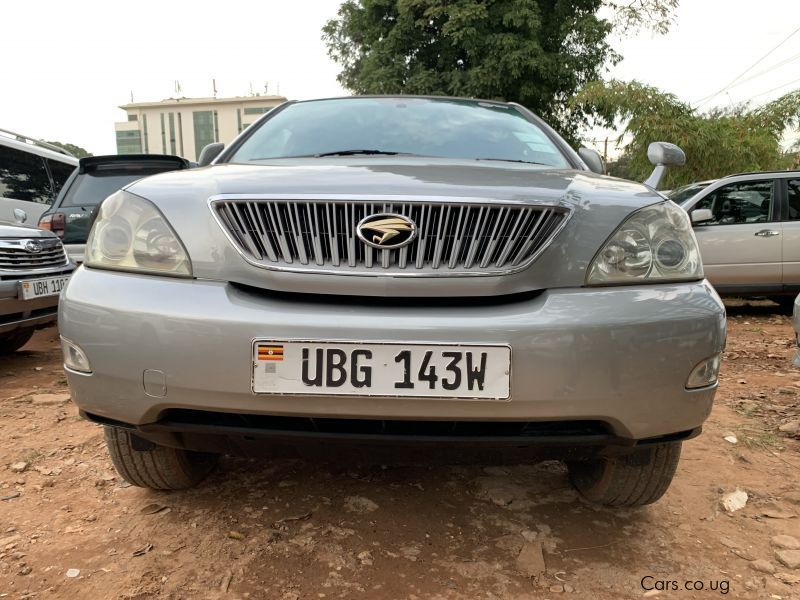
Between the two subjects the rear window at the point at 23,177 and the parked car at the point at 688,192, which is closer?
the rear window at the point at 23,177

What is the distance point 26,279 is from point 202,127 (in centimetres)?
7640

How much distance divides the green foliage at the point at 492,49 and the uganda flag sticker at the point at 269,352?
14002 millimetres

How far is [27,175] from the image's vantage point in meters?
6.62

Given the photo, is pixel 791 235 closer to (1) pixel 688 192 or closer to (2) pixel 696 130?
(1) pixel 688 192

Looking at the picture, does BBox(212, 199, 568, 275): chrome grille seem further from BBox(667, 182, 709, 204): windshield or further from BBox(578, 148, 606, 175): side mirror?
BBox(667, 182, 709, 204): windshield

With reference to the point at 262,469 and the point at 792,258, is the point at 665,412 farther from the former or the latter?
the point at 792,258

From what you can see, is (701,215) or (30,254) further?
(701,215)

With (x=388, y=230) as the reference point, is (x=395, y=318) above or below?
below

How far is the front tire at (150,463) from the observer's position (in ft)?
5.92

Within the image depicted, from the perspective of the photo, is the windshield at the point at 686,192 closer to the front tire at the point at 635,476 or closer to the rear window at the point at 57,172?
the front tire at the point at 635,476

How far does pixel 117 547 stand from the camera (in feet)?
5.68

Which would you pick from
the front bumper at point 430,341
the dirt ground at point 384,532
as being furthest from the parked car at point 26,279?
the front bumper at point 430,341

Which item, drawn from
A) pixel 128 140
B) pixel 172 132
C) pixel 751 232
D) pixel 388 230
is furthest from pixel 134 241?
pixel 128 140

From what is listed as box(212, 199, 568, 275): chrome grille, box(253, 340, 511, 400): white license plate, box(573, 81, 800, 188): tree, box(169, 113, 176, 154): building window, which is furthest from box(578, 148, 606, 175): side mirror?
box(169, 113, 176, 154): building window
